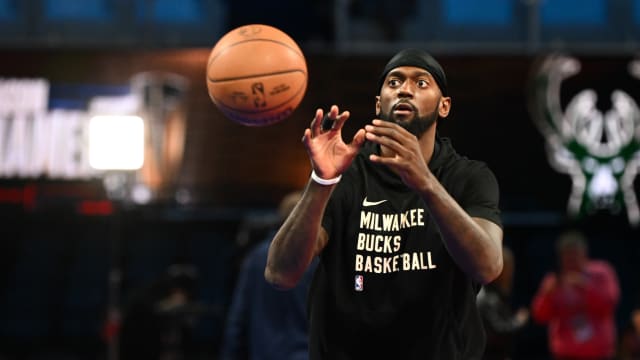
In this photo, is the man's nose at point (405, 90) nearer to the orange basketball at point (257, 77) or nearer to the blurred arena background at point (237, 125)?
the orange basketball at point (257, 77)

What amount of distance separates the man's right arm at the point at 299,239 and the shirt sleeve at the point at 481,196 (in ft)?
1.46

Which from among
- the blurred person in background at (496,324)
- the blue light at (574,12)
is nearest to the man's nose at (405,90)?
the blurred person in background at (496,324)

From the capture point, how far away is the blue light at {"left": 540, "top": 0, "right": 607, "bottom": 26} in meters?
12.3

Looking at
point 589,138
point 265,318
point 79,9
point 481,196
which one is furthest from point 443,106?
point 79,9

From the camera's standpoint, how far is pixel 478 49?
11453mm

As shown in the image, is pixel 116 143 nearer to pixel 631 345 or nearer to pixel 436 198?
pixel 631 345

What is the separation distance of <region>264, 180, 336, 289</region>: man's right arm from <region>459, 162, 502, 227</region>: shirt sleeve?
0.45 metres

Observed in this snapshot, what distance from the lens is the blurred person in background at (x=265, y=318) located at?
17.4 feet

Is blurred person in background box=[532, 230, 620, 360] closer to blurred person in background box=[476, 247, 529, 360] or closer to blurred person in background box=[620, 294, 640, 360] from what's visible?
blurred person in background box=[620, 294, 640, 360]

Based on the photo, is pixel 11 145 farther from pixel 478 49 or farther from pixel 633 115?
pixel 633 115

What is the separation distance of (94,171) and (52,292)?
10.9ft

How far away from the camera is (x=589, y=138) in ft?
37.5

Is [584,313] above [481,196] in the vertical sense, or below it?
below

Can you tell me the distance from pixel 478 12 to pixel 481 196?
9.59 meters
